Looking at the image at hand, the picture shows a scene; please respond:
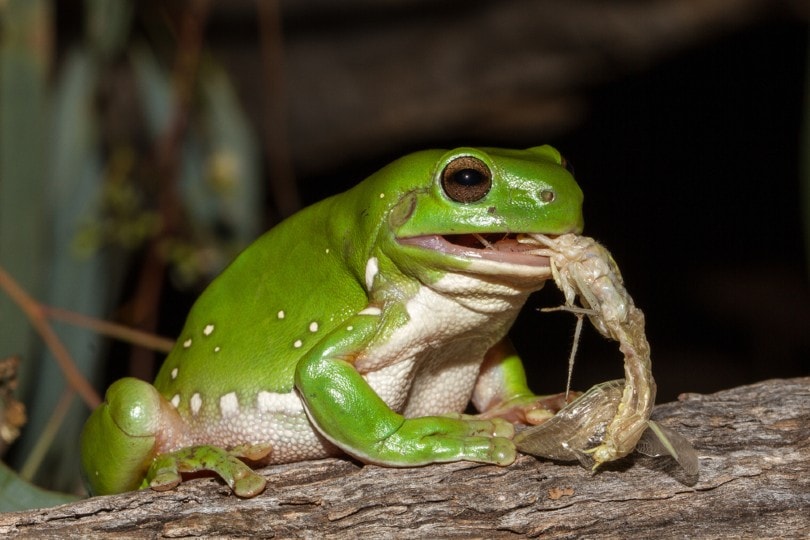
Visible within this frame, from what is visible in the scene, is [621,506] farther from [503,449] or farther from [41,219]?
[41,219]

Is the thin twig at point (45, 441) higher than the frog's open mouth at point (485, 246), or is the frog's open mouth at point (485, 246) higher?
the frog's open mouth at point (485, 246)

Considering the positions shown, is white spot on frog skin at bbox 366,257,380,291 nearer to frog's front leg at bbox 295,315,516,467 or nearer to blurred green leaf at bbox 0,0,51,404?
frog's front leg at bbox 295,315,516,467

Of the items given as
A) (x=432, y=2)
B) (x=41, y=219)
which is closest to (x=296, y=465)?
(x=41, y=219)

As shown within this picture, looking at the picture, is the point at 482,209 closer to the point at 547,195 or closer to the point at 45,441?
the point at 547,195

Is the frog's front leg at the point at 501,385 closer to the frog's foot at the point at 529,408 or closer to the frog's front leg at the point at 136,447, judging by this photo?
the frog's foot at the point at 529,408

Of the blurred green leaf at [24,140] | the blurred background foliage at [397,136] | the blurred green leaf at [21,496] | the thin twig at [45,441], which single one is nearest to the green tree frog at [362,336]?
the blurred green leaf at [21,496]

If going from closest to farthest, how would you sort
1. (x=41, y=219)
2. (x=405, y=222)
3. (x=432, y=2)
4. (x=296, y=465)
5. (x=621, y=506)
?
1. (x=621, y=506)
2. (x=405, y=222)
3. (x=296, y=465)
4. (x=41, y=219)
5. (x=432, y=2)
